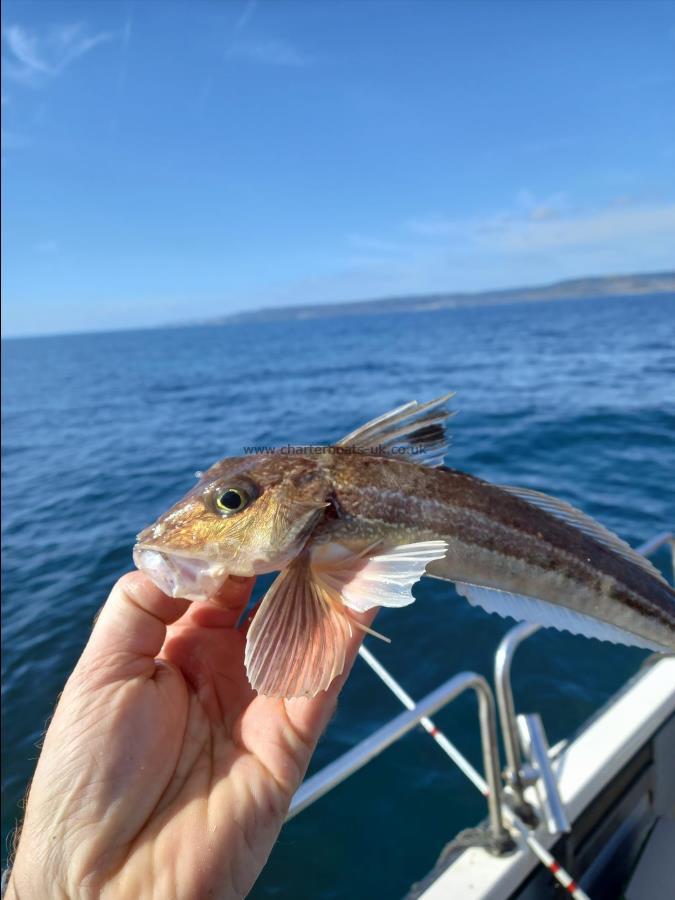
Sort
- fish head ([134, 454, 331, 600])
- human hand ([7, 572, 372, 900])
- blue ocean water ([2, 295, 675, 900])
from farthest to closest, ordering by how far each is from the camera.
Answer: blue ocean water ([2, 295, 675, 900]), fish head ([134, 454, 331, 600]), human hand ([7, 572, 372, 900])

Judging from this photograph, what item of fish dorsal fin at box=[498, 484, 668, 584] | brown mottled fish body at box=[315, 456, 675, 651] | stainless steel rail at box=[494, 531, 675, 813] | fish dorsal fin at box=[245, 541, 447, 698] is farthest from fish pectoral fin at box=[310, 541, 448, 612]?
stainless steel rail at box=[494, 531, 675, 813]

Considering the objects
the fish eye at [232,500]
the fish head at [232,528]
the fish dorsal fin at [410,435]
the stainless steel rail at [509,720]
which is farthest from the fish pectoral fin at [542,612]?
the fish eye at [232,500]

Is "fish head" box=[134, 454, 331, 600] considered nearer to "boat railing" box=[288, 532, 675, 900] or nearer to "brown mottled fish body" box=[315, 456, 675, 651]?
"brown mottled fish body" box=[315, 456, 675, 651]

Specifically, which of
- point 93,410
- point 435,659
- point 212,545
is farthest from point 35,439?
point 212,545

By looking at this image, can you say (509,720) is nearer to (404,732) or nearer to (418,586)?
(404,732)

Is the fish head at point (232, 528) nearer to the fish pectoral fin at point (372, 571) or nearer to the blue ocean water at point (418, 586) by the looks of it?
the fish pectoral fin at point (372, 571)

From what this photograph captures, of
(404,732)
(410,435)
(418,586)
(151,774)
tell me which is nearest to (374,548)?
(410,435)
